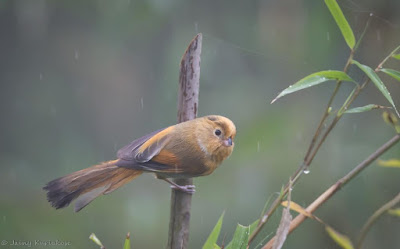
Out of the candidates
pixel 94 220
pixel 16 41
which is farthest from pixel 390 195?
pixel 16 41

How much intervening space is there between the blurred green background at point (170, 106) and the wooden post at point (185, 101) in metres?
1.49

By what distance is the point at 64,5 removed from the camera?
517 cm

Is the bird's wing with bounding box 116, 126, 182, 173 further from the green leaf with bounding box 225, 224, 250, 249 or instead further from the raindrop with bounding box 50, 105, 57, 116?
the raindrop with bounding box 50, 105, 57, 116

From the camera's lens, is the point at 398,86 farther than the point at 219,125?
Yes

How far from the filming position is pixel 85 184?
2342 mm

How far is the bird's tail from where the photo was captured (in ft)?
7.32

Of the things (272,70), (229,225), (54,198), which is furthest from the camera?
(272,70)

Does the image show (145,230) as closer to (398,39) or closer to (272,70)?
(272,70)

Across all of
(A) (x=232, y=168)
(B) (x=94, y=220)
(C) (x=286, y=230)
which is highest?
(C) (x=286, y=230)

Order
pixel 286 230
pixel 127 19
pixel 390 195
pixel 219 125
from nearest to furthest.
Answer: pixel 286 230 < pixel 219 125 < pixel 390 195 < pixel 127 19

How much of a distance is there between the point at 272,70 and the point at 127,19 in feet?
4.38

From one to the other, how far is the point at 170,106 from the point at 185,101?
8.94 ft

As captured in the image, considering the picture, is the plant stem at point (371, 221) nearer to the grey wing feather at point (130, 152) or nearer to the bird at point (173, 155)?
the bird at point (173, 155)

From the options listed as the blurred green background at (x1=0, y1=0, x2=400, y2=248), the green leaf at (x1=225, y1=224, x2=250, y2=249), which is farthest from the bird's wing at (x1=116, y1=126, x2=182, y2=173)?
the blurred green background at (x1=0, y1=0, x2=400, y2=248)
